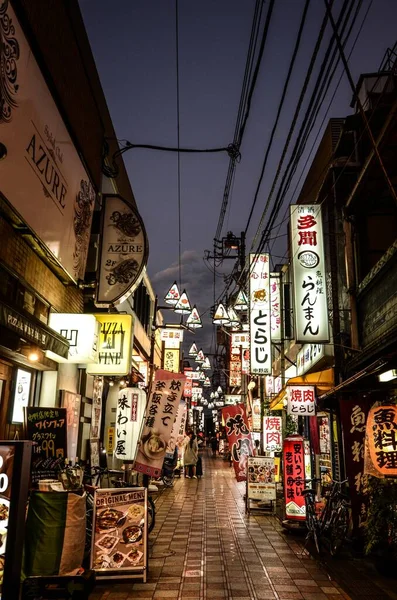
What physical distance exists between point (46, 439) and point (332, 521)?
22.3 ft

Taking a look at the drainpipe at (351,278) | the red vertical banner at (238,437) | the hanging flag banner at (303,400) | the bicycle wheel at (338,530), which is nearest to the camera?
the bicycle wheel at (338,530)

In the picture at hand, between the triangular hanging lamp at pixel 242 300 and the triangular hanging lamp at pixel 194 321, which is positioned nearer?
the triangular hanging lamp at pixel 242 300

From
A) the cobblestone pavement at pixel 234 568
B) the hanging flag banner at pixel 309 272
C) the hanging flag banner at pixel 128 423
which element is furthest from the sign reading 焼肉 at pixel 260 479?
the hanging flag banner at pixel 309 272

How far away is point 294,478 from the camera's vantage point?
12.6 metres

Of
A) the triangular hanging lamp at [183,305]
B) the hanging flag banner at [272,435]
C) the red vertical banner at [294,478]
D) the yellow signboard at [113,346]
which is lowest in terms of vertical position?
the red vertical banner at [294,478]

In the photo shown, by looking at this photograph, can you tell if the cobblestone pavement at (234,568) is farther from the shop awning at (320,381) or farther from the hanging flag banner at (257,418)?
the hanging flag banner at (257,418)

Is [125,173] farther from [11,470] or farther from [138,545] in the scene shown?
[11,470]

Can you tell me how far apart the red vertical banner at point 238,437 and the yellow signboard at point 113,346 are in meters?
6.33

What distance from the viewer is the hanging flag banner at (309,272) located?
1275 centimetres

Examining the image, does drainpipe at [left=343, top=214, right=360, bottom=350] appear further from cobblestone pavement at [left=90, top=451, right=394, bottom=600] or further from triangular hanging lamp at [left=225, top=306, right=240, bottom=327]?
triangular hanging lamp at [left=225, top=306, right=240, bottom=327]

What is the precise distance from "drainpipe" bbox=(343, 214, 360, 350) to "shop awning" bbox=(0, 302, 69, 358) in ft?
26.0

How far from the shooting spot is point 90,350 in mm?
9516

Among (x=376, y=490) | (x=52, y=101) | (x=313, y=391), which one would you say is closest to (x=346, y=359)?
(x=313, y=391)

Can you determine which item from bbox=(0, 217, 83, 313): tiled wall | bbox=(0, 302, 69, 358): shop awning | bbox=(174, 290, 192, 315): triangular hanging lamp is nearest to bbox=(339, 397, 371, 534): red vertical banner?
bbox=(0, 302, 69, 358): shop awning
